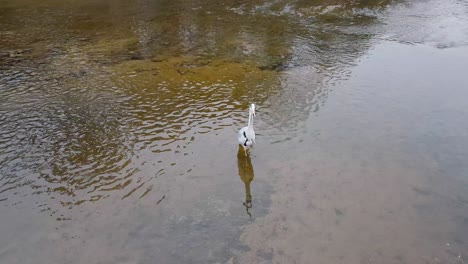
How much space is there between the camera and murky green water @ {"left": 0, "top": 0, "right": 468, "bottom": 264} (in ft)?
23.0

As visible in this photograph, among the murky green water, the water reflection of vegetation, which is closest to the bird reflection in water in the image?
the murky green water

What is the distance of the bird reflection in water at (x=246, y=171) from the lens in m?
7.94

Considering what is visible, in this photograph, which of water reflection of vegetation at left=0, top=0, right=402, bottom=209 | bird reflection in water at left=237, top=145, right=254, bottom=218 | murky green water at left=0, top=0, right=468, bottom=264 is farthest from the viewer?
water reflection of vegetation at left=0, top=0, right=402, bottom=209

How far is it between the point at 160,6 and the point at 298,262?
17556 mm

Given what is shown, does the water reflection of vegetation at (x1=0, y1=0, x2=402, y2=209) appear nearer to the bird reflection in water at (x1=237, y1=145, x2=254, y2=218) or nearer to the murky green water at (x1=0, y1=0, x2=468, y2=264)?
→ the murky green water at (x1=0, y1=0, x2=468, y2=264)

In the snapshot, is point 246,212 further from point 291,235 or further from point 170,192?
point 170,192

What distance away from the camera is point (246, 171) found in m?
8.73

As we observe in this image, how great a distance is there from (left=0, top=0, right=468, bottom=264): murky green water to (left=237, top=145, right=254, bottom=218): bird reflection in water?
0.04 metres

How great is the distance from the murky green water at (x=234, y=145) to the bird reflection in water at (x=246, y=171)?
1.4 inches

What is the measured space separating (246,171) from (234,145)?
1.05m

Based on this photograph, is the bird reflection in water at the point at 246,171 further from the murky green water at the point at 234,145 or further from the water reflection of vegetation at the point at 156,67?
the water reflection of vegetation at the point at 156,67

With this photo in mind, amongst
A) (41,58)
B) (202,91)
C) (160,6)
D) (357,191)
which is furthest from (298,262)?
(160,6)

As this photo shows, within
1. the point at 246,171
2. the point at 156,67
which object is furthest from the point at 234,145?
the point at 156,67

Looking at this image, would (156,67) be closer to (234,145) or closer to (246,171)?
(234,145)
